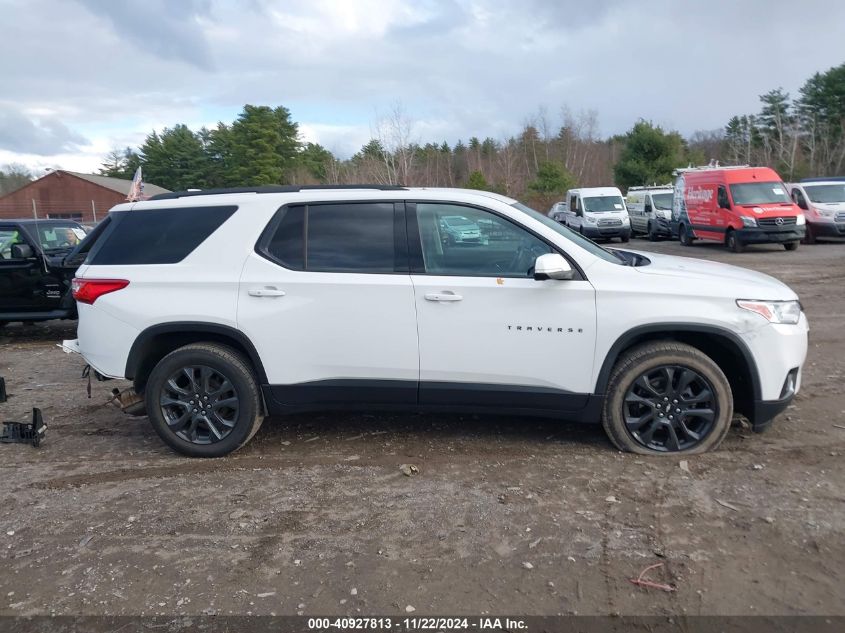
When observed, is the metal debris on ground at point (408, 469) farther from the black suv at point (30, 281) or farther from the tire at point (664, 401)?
the black suv at point (30, 281)

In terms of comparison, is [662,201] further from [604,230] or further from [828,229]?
[828,229]

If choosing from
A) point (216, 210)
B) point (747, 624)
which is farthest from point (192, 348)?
point (747, 624)

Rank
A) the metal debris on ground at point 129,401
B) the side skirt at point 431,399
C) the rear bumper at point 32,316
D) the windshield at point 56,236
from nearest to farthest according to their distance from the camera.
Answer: the side skirt at point 431,399, the metal debris on ground at point 129,401, the rear bumper at point 32,316, the windshield at point 56,236

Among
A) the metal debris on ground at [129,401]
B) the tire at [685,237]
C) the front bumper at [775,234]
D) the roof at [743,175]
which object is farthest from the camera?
the tire at [685,237]

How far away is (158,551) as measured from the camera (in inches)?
143

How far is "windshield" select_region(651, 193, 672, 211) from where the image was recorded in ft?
88.7

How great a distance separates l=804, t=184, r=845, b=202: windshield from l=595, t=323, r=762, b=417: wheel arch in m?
20.6

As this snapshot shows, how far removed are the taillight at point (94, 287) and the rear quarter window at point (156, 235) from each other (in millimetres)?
138

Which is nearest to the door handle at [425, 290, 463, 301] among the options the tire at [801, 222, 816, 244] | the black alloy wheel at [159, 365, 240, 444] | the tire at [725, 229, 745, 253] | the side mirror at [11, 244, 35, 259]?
the black alloy wheel at [159, 365, 240, 444]

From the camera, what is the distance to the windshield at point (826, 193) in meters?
21.9

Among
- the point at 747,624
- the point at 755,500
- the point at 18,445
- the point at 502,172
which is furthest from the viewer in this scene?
the point at 502,172

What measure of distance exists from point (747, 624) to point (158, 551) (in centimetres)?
285

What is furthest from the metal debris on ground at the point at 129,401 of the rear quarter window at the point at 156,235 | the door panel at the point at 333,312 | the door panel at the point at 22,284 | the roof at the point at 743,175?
the roof at the point at 743,175

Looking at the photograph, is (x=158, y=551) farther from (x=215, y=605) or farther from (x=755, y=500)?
(x=755, y=500)
